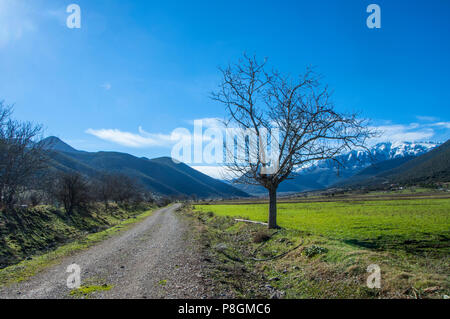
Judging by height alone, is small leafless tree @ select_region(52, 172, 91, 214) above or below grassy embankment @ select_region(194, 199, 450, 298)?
above

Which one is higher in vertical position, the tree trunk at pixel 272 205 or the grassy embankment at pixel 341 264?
the tree trunk at pixel 272 205

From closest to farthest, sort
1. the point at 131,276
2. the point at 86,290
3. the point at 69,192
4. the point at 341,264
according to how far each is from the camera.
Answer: the point at 86,290 < the point at 341,264 < the point at 131,276 < the point at 69,192

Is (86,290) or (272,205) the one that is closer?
(86,290)

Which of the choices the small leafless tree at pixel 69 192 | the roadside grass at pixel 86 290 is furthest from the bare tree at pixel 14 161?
the roadside grass at pixel 86 290

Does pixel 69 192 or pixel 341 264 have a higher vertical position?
pixel 69 192

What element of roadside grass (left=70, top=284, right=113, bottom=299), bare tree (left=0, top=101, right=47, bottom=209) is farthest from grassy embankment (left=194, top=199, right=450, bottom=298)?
bare tree (left=0, top=101, right=47, bottom=209)

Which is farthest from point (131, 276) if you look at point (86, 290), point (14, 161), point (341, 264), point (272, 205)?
point (14, 161)

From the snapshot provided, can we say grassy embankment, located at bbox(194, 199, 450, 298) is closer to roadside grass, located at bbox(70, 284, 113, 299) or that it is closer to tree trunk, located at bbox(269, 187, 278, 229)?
tree trunk, located at bbox(269, 187, 278, 229)

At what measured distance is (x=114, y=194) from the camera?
247 ft

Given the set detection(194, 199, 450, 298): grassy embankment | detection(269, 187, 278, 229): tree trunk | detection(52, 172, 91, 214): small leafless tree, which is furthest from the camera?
detection(52, 172, 91, 214): small leafless tree

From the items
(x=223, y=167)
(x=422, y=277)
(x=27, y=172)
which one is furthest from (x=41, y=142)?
(x=422, y=277)

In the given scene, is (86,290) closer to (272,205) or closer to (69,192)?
(272,205)

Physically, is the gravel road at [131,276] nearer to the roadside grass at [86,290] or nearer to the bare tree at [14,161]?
the roadside grass at [86,290]

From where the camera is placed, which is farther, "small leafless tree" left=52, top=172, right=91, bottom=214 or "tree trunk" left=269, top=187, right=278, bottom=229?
"small leafless tree" left=52, top=172, right=91, bottom=214
